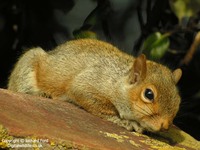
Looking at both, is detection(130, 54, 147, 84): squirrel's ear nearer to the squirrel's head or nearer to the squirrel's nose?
the squirrel's head

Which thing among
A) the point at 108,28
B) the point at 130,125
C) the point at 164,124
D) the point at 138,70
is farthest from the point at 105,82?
the point at 108,28

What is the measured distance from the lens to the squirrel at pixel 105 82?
407 cm

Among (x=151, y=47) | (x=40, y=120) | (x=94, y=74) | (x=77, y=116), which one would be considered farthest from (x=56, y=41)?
(x=40, y=120)

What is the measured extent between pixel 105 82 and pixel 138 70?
0.98ft

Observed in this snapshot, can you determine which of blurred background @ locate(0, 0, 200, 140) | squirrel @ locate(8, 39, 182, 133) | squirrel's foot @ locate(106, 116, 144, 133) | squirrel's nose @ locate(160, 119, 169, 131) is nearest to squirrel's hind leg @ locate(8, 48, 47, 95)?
squirrel @ locate(8, 39, 182, 133)

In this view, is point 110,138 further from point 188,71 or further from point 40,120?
point 188,71

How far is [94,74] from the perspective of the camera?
4500 mm

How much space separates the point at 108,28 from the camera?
593 centimetres

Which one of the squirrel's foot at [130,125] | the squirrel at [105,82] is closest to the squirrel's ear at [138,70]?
the squirrel at [105,82]

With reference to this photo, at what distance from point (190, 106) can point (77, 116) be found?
2.10 meters

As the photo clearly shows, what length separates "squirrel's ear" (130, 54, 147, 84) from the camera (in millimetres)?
4186

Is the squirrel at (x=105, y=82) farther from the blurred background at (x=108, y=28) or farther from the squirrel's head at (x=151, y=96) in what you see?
the blurred background at (x=108, y=28)

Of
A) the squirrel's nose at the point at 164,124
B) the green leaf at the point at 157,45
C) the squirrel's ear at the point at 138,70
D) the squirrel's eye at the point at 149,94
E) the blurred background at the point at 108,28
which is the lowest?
the squirrel's nose at the point at 164,124

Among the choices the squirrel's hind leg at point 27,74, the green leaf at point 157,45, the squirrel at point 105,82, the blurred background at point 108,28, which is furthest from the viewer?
the blurred background at point 108,28
